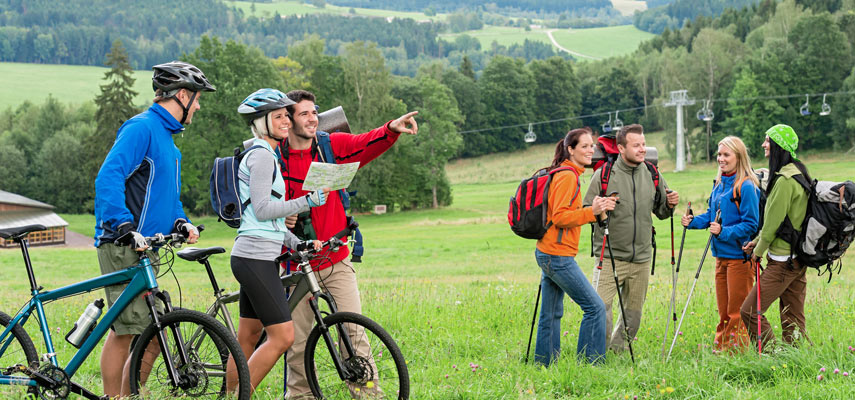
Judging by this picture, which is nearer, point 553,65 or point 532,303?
point 532,303

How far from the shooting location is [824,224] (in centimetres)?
636

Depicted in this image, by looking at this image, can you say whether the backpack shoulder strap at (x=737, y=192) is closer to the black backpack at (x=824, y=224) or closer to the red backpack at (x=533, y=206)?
the black backpack at (x=824, y=224)

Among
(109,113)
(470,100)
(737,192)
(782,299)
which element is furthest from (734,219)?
(470,100)

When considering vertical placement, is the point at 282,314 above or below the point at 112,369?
above

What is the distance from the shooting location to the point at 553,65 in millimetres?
111312

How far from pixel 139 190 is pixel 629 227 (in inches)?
175

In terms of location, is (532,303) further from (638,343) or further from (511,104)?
(511,104)

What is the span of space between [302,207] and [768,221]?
407 cm

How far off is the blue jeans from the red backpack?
0.25 m

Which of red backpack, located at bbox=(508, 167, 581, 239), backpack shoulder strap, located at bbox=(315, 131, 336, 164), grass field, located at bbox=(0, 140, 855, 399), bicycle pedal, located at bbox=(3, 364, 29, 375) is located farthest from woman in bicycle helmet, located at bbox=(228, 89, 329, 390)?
red backpack, located at bbox=(508, 167, 581, 239)

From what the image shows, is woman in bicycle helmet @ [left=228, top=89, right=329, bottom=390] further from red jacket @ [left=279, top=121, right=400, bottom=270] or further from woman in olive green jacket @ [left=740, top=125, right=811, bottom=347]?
woman in olive green jacket @ [left=740, top=125, right=811, bottom=347]

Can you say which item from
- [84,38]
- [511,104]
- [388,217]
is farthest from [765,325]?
[84,38]

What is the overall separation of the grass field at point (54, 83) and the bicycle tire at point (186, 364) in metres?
124

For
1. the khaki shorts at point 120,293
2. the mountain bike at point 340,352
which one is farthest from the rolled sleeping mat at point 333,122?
the khaki shorts at point 120,293
